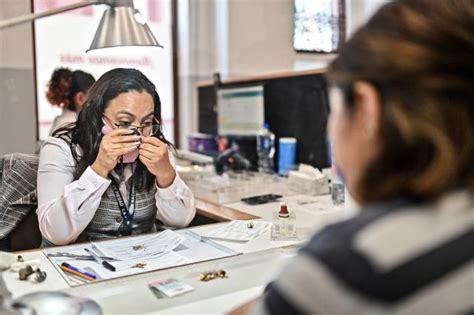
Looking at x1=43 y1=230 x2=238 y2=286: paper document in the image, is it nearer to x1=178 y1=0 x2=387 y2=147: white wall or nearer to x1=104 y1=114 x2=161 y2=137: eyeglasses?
x1=104 y1=114 x2=161 y2=137: eyeglasses

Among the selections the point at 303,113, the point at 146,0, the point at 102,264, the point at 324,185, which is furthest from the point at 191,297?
the point at 303,113

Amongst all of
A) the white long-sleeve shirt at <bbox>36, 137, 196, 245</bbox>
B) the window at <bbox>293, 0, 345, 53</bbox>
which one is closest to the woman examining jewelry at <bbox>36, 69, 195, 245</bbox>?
the white long-sleeve shirt at <bbox>36, 137, 196, 245</bbox>

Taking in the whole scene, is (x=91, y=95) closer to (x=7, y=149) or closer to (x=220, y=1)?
(x=7, y=149)

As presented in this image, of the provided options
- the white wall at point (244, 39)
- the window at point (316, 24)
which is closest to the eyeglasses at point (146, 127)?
the window at point (316, 24)

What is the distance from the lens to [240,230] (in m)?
1.34

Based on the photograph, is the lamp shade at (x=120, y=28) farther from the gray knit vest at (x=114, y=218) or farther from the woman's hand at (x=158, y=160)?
the gray knit vest at (x=114, y=218)

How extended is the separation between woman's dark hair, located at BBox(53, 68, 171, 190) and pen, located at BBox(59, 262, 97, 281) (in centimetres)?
23

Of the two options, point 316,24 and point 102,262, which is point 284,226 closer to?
point 102,262

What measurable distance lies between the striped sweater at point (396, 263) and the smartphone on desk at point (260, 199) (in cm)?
124

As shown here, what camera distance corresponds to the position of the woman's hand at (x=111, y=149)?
1.16 metres

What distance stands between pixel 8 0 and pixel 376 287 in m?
1.15

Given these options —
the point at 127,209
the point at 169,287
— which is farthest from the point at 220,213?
the point at 169,287

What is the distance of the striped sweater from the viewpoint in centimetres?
46

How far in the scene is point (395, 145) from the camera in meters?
0.49
